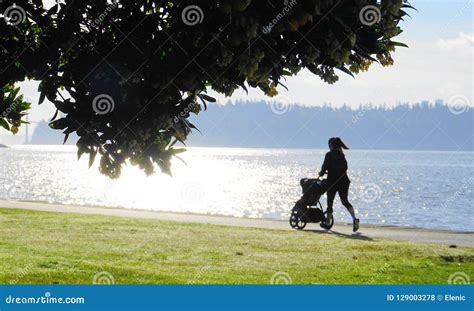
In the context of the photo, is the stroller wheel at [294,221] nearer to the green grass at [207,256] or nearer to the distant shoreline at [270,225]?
the distant shoreline at [270,225]

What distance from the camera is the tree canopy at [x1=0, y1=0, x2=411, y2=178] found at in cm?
696

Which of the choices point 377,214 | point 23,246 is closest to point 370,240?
point 23,246

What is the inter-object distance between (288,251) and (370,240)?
2850 mm

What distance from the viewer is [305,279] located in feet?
40.2

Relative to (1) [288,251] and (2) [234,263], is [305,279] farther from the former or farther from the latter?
(1) [288,251]

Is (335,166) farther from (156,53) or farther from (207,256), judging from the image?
(156,53)

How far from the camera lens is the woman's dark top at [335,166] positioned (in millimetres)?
18250

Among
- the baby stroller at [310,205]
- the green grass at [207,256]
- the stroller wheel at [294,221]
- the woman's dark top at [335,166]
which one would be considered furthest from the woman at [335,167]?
the stroller wheel at [294,221]

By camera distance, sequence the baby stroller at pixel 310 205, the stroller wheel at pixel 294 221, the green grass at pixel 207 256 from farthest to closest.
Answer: the stroller wheel at pixel 294 221 < the baby stroller at pixel 310 205 < the green grass at pixel 207 256

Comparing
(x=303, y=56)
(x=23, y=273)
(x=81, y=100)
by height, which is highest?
(x=303, y=56)

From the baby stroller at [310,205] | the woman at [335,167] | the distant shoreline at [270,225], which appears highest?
the woman at [335,167]

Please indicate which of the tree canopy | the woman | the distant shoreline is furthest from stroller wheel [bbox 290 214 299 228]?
the tree canopy

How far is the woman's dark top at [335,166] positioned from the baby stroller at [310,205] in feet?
0.95

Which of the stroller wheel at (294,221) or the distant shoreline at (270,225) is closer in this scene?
the distant shoreline at (270,225)
